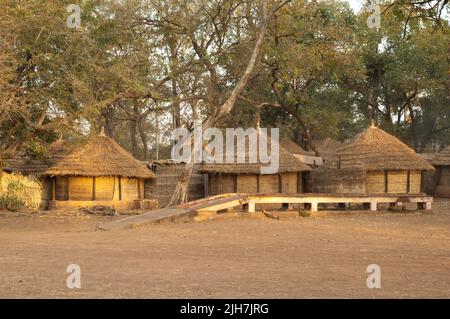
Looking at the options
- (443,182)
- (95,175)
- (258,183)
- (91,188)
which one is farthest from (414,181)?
(91,188)

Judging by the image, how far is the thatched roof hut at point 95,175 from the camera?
24828mm

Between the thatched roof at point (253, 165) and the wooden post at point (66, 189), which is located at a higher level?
the thatched roof at point (253, 165)

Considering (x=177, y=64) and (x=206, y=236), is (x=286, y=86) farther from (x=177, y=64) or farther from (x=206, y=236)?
(x=206, y=236)

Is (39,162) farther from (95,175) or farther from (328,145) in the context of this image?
(328,145)

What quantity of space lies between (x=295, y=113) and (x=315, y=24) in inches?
272

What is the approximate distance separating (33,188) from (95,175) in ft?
11.4

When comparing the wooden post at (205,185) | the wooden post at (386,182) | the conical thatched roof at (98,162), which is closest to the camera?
the conical thatched roof at (98,162)

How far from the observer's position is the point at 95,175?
24.8 meters

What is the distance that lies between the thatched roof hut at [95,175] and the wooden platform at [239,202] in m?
5.60

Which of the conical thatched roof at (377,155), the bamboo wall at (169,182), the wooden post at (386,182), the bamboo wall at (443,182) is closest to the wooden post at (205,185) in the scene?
the bamboo wall at (169,182)

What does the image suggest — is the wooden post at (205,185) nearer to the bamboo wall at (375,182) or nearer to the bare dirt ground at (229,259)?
the bamboo wall at (375,182)

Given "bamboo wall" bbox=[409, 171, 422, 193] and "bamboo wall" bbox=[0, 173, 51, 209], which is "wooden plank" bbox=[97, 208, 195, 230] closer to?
"bamboo wall" bbox=[0, 173, 51, 209]

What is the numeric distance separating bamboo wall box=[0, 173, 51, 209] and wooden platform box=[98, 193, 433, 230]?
26.5 ft
